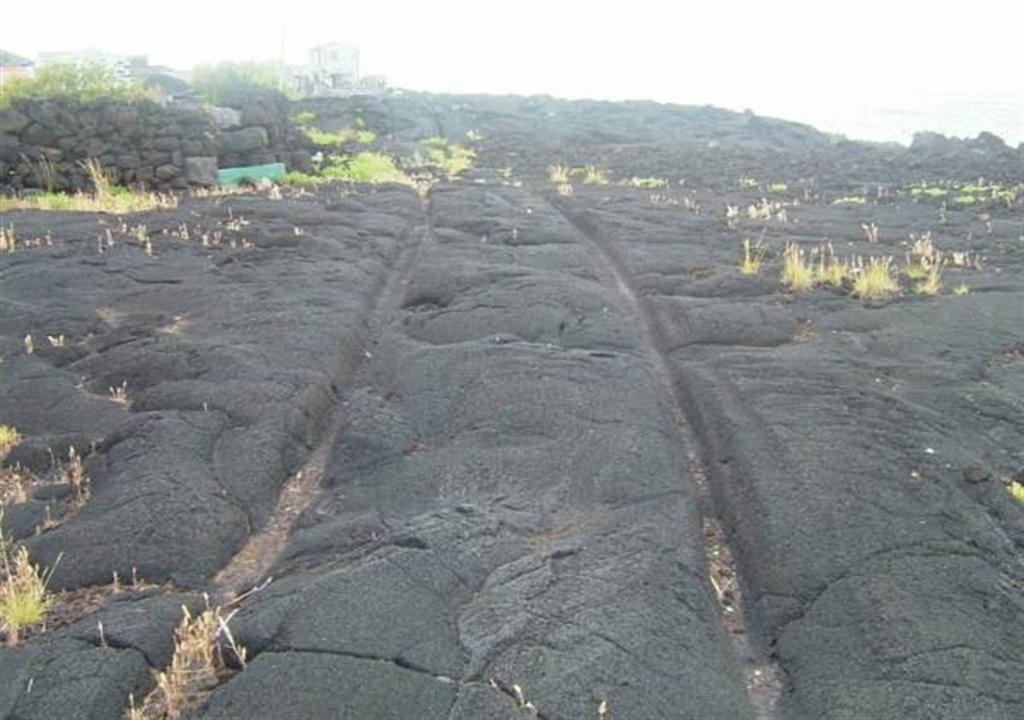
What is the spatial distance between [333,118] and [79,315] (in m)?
33.4

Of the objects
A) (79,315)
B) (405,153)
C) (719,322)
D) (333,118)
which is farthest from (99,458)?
(333,118)

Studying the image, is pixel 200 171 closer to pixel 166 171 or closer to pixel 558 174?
pixel 166 171

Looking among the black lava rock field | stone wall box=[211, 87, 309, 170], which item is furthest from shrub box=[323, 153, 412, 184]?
the black lava rock field

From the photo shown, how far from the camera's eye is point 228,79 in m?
28.2

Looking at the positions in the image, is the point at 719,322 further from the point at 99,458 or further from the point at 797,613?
the point at 99,458

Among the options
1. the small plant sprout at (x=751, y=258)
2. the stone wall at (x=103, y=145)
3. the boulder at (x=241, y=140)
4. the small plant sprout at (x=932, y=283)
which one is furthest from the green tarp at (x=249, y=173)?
the small plant sprout at (x=932, y=283)

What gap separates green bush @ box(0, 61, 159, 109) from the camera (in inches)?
829

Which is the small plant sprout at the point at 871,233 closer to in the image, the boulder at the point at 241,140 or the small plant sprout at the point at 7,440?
the small plant sprout at the point at 7,440

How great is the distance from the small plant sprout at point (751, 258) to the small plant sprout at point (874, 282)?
1.34m

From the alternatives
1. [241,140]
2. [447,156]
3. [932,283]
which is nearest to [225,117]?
[241,140]

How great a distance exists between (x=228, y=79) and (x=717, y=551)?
25.0 m

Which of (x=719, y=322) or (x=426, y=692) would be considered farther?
(x=719, y=322)

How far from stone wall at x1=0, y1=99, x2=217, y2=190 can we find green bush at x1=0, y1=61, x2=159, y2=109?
34 cm

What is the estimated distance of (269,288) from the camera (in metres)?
12.5
